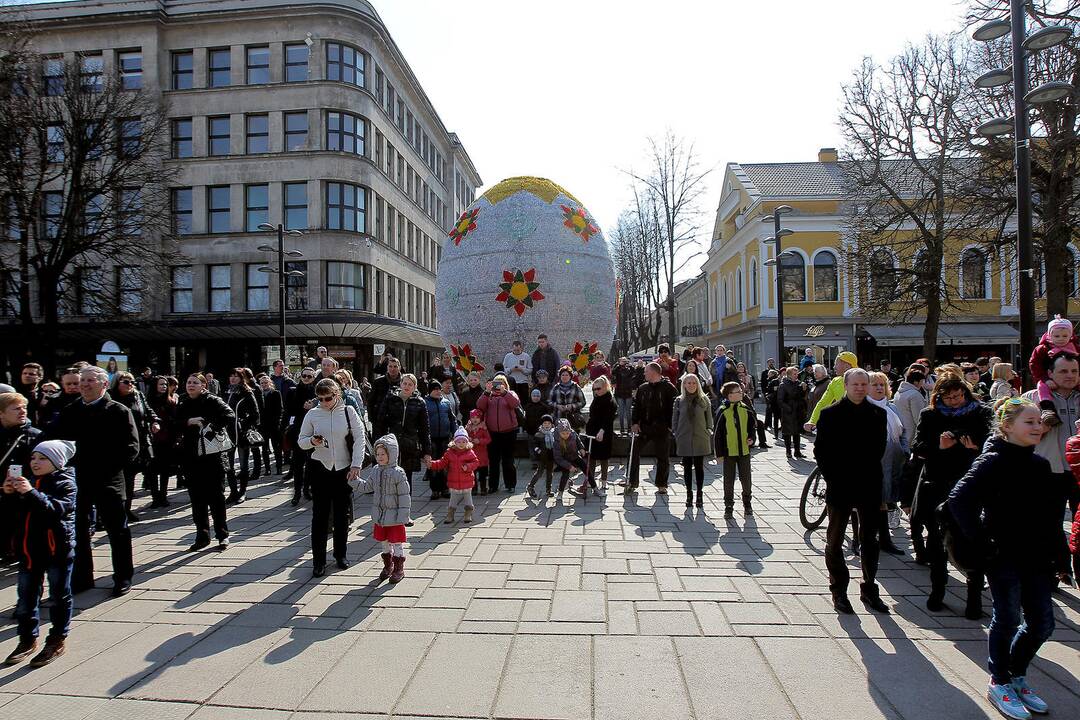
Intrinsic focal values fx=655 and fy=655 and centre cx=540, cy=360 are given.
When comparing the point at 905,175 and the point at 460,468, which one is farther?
the point at 905,175

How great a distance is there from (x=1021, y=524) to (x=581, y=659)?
7.82ft

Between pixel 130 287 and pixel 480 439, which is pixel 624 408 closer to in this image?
pixel 480 439

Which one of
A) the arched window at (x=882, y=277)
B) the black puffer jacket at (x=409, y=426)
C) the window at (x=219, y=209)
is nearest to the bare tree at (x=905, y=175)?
the arched window at (x=882, y=277)

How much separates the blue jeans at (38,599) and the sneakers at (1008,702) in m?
5.15

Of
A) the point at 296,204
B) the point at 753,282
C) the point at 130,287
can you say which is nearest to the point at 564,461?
the point at 130,287

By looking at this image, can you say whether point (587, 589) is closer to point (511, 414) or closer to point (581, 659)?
point (581, 659)

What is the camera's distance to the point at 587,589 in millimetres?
4934

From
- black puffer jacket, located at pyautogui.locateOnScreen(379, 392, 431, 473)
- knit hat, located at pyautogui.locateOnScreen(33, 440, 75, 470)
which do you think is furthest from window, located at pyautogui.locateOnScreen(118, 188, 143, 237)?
knit hat, located at pyautogui.locateOnScreen(33, 440, 75, 470)

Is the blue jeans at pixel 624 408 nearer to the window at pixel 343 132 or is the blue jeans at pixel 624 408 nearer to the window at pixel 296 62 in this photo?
the window at pixel 343 132

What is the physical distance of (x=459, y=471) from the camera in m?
7.20

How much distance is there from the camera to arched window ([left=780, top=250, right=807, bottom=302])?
3366cm

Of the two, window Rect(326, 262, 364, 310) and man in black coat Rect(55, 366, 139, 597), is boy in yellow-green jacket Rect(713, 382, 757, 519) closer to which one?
man in black coat Rect(55, 366, 139, 597)

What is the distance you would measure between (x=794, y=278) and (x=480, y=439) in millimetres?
29177

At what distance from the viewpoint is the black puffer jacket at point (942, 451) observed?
4.67 m
